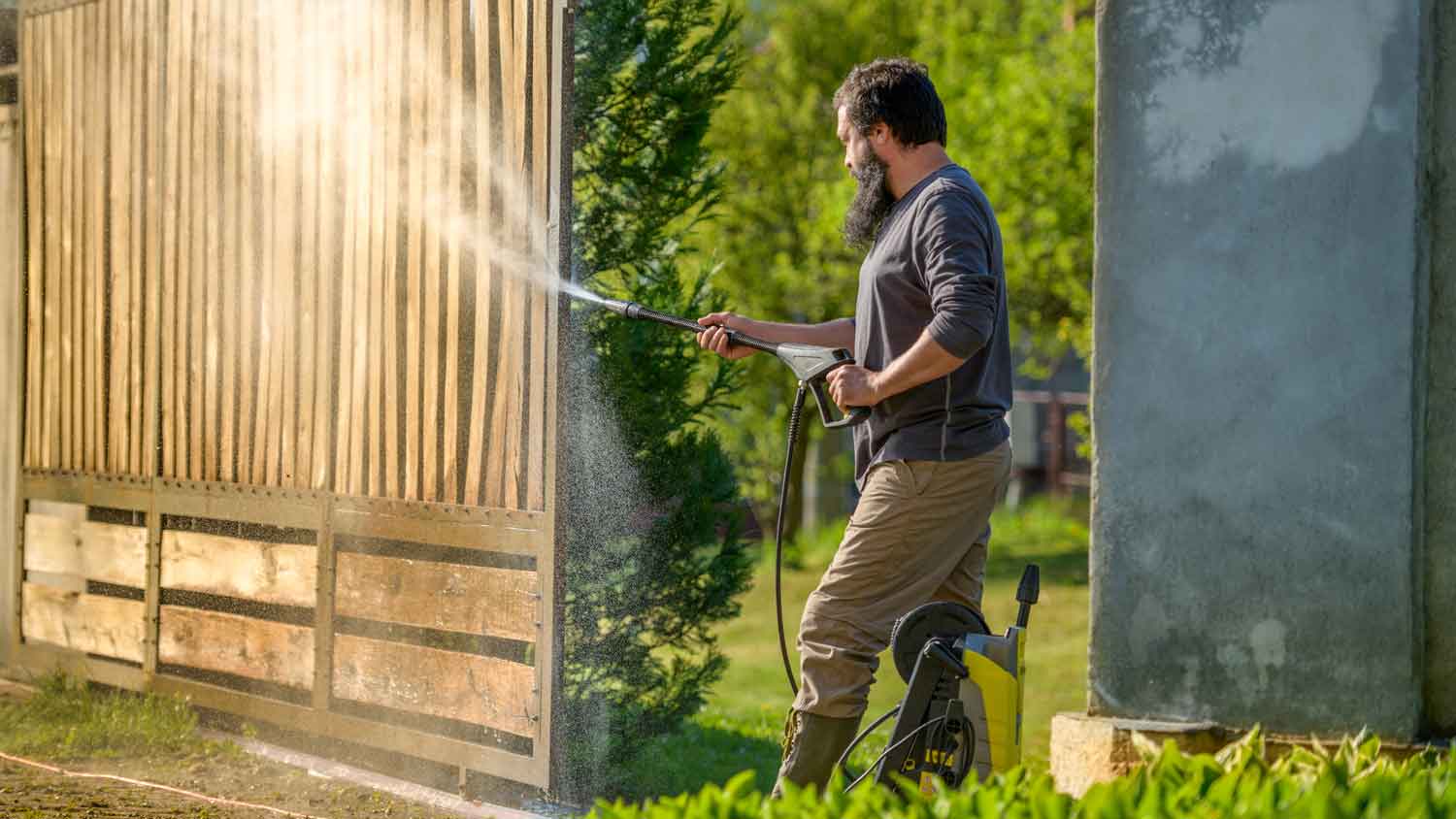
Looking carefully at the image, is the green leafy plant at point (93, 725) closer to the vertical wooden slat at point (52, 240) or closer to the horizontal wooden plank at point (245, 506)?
the horizontal wooden plank at point (245, 506)

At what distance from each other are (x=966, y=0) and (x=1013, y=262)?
4571 mm

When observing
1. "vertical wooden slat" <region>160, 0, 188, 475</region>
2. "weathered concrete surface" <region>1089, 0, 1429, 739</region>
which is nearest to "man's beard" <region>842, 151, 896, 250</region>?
"weathered concrete surface" <region>1089, 0, 1429, 739</region>

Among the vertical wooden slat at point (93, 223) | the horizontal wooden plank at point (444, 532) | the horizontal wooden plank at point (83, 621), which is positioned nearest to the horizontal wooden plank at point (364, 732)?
the horizontal wooden plank at point (83, 621)

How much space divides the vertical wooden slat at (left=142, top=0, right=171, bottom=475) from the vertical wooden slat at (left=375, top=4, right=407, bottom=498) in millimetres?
1425

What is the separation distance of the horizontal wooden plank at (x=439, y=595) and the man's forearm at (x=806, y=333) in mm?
1174

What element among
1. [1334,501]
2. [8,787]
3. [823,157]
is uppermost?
[823,157]

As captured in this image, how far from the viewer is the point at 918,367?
3.87m

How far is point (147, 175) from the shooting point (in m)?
6.92

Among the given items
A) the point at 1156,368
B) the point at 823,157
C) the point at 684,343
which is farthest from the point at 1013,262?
the point at 1156,368

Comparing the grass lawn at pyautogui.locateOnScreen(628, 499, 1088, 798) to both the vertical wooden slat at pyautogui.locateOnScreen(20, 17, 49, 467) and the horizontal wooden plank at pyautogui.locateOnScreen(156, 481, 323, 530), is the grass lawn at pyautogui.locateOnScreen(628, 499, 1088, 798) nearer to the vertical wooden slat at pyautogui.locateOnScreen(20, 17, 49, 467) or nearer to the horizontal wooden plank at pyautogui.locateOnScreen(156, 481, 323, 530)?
the horizontal wooden plank at pyautogui.locateOnScreen(156, 481, 323, 530)

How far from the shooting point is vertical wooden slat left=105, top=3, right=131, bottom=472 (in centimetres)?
704

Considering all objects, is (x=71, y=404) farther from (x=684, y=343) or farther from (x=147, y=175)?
(x=684, y=343)

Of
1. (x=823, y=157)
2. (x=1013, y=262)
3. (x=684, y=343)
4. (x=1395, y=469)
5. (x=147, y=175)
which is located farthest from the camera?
(x=823, y=157)

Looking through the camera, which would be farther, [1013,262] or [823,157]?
[823,157]
